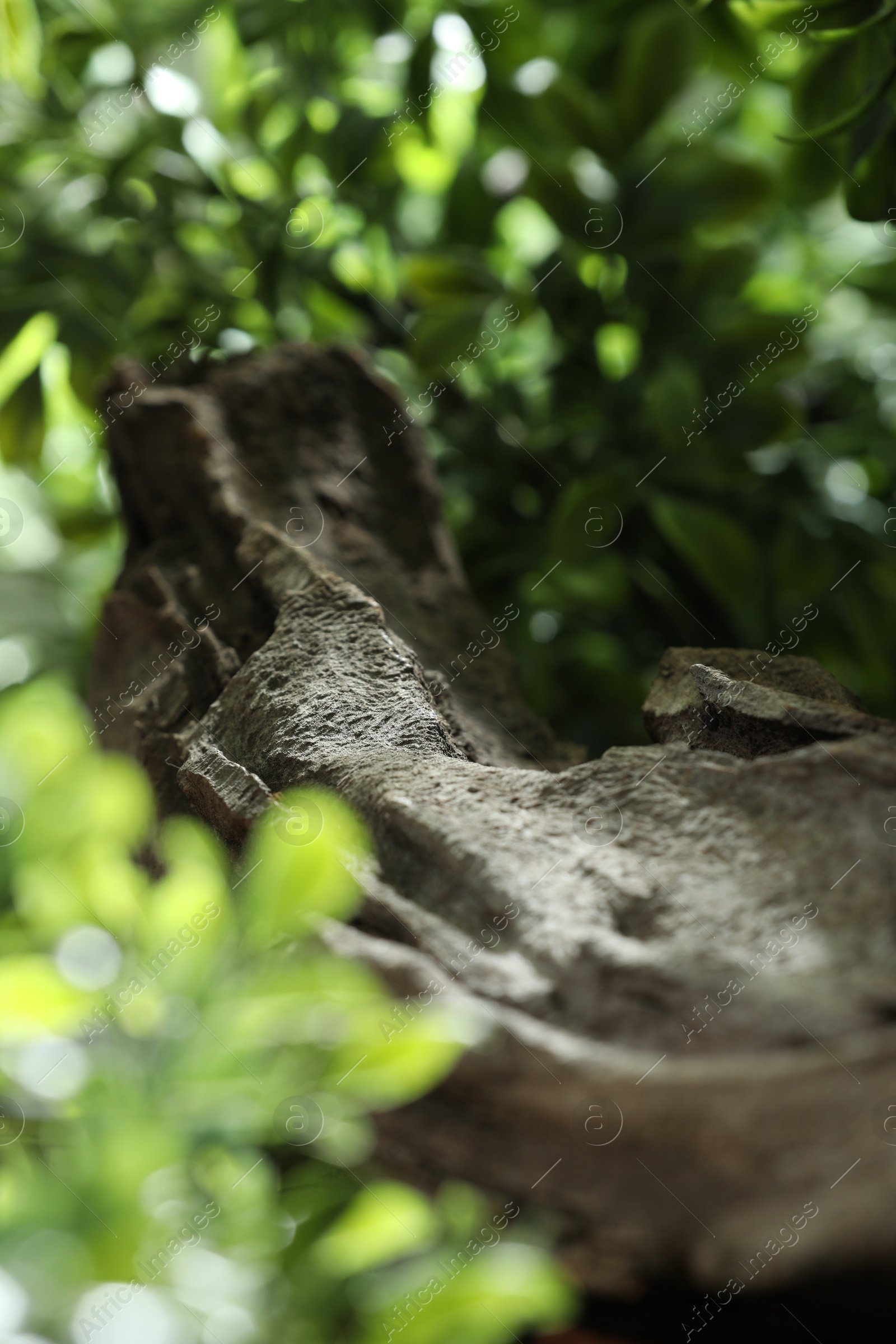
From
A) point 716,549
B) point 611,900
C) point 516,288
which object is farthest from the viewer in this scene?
point 516,288

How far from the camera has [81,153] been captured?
1232mm

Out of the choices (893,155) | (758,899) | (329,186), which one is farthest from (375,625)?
(329,186)

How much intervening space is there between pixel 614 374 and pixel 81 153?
0.76 m

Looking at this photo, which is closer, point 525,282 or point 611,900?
point 611,900

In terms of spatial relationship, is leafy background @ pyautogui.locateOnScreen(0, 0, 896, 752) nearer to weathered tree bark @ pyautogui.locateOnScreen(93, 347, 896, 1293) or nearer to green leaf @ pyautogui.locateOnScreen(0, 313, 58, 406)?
green leaf @ pyautogui.locateOnScreen(0, 313, 58, 406)

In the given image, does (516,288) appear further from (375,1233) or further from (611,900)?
(375,1233)

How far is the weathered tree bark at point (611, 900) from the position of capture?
38 cm

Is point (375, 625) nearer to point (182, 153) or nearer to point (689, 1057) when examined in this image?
point (689, 1057)

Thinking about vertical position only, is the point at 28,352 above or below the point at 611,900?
above

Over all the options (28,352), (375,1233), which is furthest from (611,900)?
(28,352)

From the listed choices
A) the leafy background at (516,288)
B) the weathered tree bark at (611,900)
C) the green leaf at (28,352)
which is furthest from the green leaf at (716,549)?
the green leaf at (28,352)

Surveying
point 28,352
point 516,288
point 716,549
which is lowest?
point 716,549

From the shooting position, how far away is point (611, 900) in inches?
19.5

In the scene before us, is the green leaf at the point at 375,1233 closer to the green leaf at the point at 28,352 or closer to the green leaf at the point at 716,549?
the green leaf at the point at 716,549
